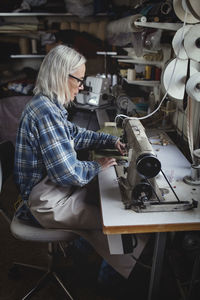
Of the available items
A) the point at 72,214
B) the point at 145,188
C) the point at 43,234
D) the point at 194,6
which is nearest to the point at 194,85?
the point at 194,6

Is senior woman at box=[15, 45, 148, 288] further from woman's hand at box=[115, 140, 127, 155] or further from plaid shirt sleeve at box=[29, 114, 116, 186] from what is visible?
woman's hand at box=[115, 140, 127, 155]

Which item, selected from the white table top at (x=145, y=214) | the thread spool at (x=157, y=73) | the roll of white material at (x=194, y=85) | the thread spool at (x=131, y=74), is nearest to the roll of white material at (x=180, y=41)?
the roll of white material at (x=194, y=85)

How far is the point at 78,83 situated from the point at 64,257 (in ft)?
4.30

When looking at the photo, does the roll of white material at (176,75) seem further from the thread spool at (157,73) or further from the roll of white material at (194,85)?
the thread spool at (157,73)

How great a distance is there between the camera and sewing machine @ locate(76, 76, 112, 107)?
292cm

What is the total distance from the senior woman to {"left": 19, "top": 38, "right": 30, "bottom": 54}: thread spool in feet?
8.32

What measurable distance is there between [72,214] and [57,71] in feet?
2.46

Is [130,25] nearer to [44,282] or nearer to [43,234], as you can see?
[43,234]

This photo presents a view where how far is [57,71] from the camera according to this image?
154 centimetres

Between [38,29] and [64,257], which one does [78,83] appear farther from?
[38,29]

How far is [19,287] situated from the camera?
196 centimetres

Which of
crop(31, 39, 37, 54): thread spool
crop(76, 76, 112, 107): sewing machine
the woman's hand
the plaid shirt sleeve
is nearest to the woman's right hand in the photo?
the plaid shirt sleeve

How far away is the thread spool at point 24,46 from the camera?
3.82m

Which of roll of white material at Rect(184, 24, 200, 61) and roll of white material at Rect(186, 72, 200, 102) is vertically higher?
roll of white material at Rect(184, 24, 200, 61)
